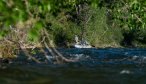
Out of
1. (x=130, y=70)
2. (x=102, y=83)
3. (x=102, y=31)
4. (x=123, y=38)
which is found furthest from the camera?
(x=123, y=38)

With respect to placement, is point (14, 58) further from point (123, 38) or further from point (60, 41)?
point (123, 38)

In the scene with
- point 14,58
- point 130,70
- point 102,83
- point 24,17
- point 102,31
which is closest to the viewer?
point 24,17

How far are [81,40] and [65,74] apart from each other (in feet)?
151

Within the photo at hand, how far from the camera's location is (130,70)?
17.3m

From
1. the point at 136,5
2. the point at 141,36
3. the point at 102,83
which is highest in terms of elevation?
the point at 136,5

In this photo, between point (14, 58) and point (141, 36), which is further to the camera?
point (141, 36)

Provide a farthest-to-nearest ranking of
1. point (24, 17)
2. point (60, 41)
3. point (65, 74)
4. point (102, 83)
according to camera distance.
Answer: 1. point (60, 41)
2. point (65, 74)
3. point (102, 83)
4. point (24, 17)

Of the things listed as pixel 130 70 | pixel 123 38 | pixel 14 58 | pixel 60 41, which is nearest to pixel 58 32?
pixel 60 41

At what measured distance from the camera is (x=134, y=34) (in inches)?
2859

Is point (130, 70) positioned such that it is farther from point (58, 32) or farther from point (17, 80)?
point (58, 32)

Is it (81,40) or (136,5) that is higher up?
(136,5)

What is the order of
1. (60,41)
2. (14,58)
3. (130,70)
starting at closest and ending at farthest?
(130,70) < (14,58) < (60,41)

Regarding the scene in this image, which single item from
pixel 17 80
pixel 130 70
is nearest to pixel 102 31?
pixel 130 70

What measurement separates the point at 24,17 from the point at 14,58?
15.1m
